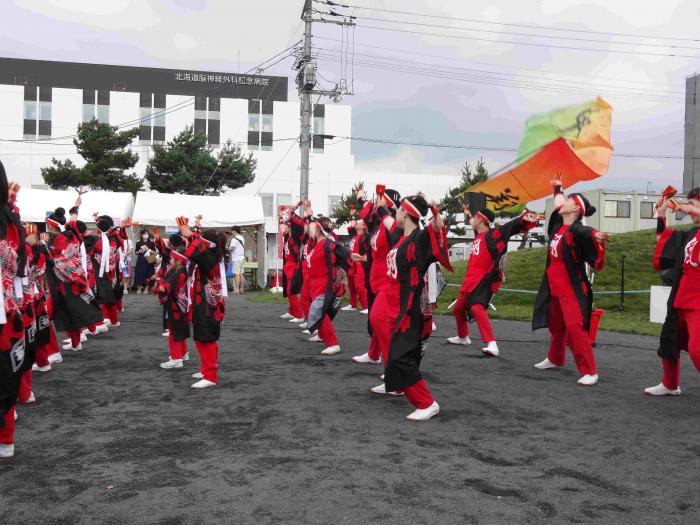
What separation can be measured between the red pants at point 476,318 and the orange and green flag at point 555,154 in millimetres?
1777

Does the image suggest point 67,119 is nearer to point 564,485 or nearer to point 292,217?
point 292,217

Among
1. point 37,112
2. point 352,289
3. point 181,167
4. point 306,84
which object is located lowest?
point 352,289

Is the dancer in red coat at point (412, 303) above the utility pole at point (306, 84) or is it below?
below

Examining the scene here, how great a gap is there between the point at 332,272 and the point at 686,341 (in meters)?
4.06

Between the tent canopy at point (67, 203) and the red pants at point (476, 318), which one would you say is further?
the tent canopy at point (67, 203)

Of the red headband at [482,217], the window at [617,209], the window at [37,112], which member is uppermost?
the window at [37,112]

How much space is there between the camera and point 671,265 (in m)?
6.04

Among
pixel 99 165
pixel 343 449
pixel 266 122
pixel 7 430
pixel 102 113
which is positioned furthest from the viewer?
pixel 266 122

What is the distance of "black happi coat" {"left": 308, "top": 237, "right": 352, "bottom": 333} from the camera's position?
8117 millimetres

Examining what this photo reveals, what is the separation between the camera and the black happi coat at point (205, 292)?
20.7 feet

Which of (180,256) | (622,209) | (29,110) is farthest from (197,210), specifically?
(29,110)

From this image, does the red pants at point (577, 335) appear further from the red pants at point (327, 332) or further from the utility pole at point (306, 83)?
the utility pole at point (306, 83)

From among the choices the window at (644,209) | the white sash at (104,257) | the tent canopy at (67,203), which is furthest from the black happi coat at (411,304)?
the window at (644,209)

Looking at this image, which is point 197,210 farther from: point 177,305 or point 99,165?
point 177,305
